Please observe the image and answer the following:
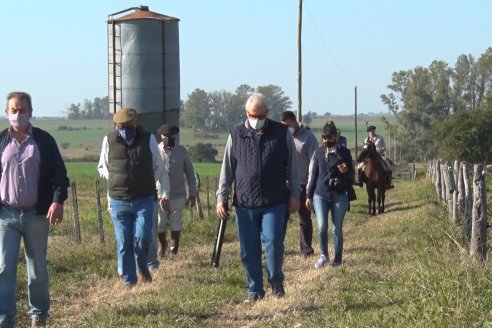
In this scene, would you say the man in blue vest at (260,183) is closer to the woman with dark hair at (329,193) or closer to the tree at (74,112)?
the woman with dark hair at (329,193)

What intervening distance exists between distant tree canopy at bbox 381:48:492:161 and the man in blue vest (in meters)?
103

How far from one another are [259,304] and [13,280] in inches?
86.8

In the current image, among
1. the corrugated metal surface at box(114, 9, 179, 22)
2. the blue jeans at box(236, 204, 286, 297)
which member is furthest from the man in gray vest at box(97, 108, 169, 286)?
the corrugated metal surface at box(114, 9, 179, 22)

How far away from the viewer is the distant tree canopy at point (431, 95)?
11406 cm

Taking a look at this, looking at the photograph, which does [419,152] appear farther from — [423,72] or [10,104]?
[10,104]

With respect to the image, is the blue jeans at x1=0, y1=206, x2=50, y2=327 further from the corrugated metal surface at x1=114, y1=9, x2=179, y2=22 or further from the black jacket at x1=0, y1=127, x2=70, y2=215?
the corrugated metal surface at x1=114, y1=9, x2=179, y2=22

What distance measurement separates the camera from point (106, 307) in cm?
892

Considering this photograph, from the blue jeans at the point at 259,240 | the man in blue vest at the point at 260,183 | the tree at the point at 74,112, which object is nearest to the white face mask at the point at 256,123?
the man in blue vest at the point at 260,183

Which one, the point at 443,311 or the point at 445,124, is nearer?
the point at 443,311

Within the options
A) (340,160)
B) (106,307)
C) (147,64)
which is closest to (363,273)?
(340,160)

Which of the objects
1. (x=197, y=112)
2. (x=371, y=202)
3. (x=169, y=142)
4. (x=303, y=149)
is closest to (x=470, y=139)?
(x=371, y=202)

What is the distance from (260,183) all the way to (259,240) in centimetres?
64

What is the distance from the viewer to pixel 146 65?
2152 centimetres

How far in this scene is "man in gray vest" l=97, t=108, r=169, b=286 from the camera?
35.0ft
